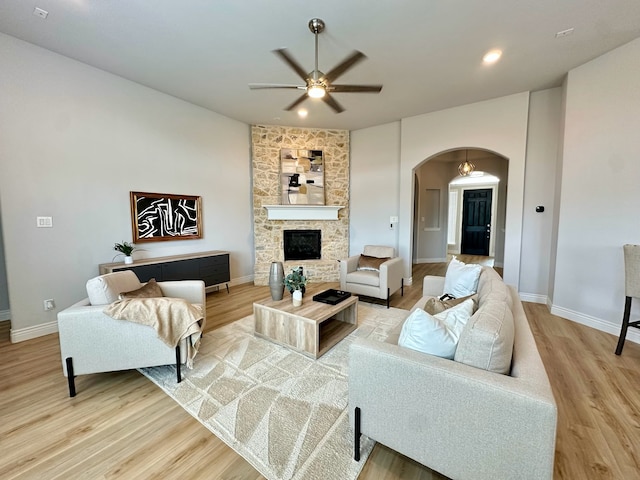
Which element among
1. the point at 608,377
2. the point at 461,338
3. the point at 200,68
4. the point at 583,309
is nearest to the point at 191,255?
the point at 200,68

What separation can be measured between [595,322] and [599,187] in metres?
1.64

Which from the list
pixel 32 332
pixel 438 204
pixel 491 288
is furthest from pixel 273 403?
pixel 438 204

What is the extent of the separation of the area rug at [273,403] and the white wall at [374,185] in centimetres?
304

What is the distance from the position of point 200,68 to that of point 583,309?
5742 mm

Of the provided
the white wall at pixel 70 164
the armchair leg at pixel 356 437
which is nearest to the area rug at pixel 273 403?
the armchair leg at pixel 356 437

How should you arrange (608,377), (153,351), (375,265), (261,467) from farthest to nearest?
(375,265) → (608,377) → (153,351) → (261,467)

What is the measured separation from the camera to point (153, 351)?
6.73 feet

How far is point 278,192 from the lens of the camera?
5469 mm

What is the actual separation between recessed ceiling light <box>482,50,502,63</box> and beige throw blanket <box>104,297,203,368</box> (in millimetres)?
4108

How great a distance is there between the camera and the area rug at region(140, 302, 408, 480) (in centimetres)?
147

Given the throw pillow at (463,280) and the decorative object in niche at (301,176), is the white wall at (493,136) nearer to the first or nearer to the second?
the decorative object in niche at (301,176)

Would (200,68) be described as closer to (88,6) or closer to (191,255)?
(88,6)

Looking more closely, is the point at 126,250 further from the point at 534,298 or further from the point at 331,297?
the point at 534,298

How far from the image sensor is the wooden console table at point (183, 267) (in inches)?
135
